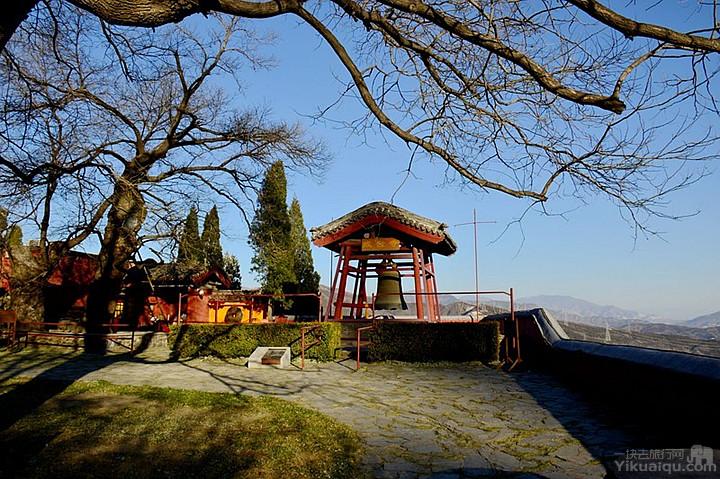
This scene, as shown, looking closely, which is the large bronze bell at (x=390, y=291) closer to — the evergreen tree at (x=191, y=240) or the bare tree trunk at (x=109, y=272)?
the evergreen tree at (x=191, y=240)

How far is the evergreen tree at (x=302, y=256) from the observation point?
3425 centimetres

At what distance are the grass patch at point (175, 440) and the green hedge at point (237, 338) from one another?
230 inches

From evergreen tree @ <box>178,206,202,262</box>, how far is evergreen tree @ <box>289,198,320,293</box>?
71.3 ft

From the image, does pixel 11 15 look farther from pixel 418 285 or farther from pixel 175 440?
pixel 418 285

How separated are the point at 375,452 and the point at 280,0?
4.26 m

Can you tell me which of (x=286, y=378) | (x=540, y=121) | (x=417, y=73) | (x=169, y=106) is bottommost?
(x=286, y=378)

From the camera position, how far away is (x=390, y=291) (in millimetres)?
14812

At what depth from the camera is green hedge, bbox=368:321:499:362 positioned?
1151 centimetres

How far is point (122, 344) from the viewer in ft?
49.5

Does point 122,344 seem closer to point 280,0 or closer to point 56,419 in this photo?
point 56,419

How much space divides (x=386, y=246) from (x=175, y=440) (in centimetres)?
1040

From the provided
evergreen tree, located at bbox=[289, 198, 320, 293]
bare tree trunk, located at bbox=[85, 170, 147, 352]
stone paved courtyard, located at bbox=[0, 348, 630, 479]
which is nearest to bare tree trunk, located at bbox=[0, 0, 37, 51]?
stone paved courtyard, located at bbox=[0, 348, 630, 479]

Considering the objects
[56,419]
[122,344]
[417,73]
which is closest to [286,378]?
[56,419]

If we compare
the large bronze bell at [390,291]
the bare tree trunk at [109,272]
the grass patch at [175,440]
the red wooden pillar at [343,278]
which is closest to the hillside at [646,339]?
the grass patch at [175,440]
